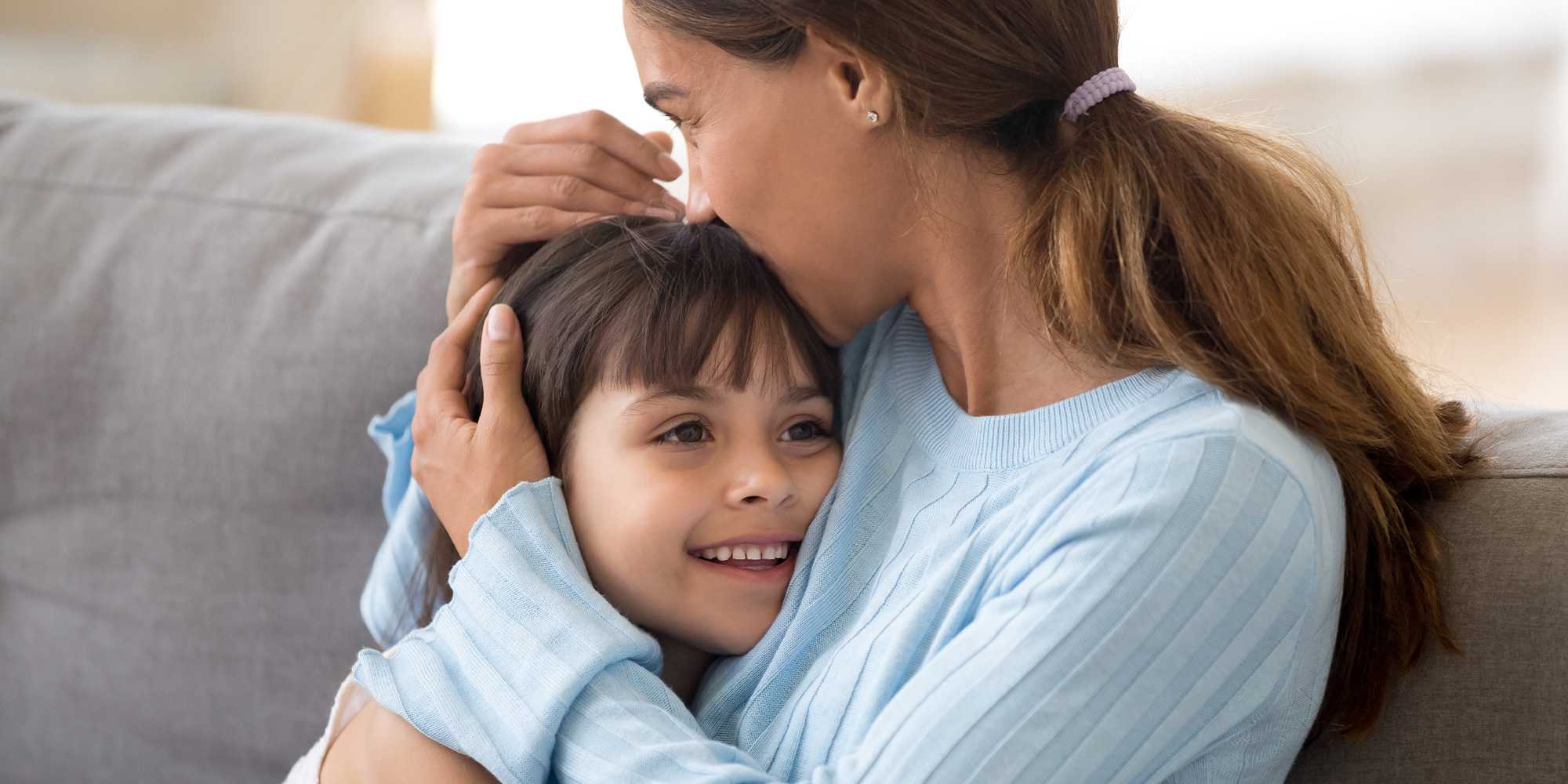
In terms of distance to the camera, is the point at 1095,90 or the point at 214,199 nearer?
the point at 1095,90

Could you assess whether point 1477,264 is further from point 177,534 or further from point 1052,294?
point 177,534

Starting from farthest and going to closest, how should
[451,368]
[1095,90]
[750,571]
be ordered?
1. [451,368]
2. [750,571]
3. [1095,90]

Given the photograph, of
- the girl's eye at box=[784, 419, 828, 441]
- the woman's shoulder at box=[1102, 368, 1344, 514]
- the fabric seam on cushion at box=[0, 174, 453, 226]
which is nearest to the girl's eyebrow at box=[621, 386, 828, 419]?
the girl's eye at box=[784, 419, 828, 441]

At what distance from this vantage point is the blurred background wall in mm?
3143

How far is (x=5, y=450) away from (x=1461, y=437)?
151 cm

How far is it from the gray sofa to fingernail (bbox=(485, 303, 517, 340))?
0.79ft

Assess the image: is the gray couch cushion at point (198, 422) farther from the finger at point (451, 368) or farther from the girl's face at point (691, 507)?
the girl's face at point (691, 507)

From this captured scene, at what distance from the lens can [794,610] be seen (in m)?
1.12

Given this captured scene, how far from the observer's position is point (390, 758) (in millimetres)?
1111

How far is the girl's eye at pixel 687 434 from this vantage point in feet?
3.76

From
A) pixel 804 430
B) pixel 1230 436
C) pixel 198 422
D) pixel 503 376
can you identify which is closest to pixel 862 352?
pixel 804 430

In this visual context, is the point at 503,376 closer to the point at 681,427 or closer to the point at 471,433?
the point at 471,433

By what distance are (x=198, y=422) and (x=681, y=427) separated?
2.16 ft

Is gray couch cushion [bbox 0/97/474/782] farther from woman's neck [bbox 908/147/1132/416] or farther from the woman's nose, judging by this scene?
woman's neck [bbox 908/147/1132/416]
